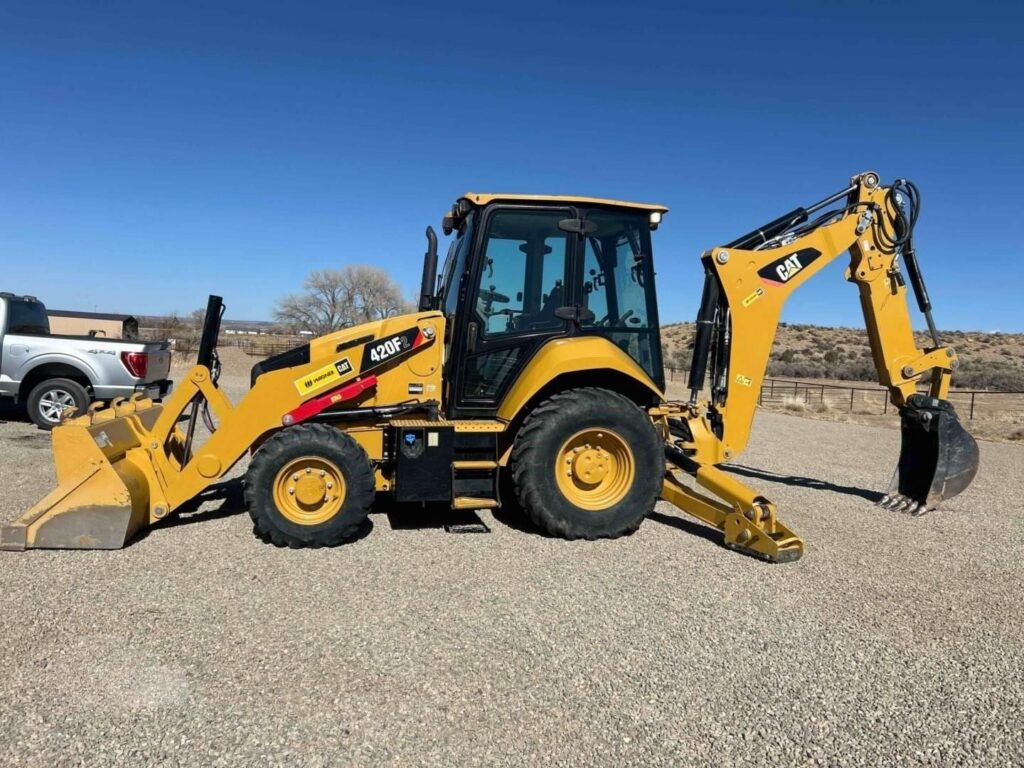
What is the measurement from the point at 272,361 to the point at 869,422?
17.5m

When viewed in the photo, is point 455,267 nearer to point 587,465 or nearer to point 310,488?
point 587,465

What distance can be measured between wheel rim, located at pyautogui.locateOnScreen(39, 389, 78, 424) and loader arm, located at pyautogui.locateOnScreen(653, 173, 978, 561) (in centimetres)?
921

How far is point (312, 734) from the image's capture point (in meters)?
2.75

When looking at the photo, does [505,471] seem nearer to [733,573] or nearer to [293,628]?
[733,573]

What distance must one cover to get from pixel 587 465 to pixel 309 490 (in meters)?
2.20

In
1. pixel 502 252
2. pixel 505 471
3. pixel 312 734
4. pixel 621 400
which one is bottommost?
pixel 312 734

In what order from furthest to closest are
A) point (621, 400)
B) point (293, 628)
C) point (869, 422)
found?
point (869, 422) < point (621, 400) < point (293, 628)

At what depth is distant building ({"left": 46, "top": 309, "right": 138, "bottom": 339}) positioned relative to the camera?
1483cm

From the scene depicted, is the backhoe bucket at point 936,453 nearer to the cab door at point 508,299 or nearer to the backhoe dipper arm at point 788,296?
the backhoe dipper arm at point 788,296

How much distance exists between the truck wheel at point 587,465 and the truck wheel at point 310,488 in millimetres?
1260

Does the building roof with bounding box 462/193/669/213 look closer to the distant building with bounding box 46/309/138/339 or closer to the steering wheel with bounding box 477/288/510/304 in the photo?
the steering wheel with bounding box 477/288/510/304

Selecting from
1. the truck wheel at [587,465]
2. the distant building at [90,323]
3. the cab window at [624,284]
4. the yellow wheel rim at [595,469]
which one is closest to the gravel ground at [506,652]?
the truck wheel at [587,465]

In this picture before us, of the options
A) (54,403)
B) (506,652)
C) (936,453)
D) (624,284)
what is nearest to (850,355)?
(936,453)

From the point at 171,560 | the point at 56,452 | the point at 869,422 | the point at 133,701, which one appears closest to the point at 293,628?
the point at 133,701
